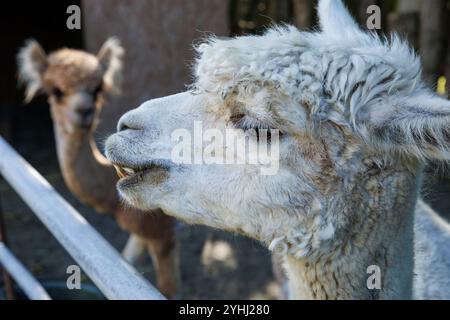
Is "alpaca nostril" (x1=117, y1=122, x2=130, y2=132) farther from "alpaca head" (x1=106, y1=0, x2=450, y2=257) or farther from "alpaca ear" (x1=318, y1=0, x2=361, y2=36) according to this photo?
"alpaca ear" (x1=318, y1=0, x2=361, y2=36)

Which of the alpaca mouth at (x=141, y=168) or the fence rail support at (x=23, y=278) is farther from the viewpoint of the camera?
the fence rail support at (x=23, y=278)

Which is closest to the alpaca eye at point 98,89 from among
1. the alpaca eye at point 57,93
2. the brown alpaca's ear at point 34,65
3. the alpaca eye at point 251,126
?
the alpaca eye at point 57,93

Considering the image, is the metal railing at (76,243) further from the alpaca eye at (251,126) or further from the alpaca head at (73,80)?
the alpaca head at (73,80)

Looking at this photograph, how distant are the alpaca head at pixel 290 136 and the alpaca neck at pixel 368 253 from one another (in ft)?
0.05

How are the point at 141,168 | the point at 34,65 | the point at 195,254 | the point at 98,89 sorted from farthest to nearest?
the point at 195,254, the point at 34,65, the point at 98,89, the point at 141,168

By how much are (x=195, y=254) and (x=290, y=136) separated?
3.67 m

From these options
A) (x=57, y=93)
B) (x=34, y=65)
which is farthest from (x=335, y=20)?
(x=34, y=65)

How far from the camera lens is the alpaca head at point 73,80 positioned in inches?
177

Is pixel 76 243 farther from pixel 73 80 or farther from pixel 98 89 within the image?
pixel 98 89

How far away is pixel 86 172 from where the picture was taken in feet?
14.8

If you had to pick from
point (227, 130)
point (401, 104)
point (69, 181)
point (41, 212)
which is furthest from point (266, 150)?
point (69, 181)

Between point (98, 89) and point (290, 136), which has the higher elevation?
point (98, 89)

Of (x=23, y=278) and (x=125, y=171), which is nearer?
(x=125, y=171)

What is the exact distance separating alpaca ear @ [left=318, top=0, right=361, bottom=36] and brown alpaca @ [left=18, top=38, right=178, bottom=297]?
248cm
